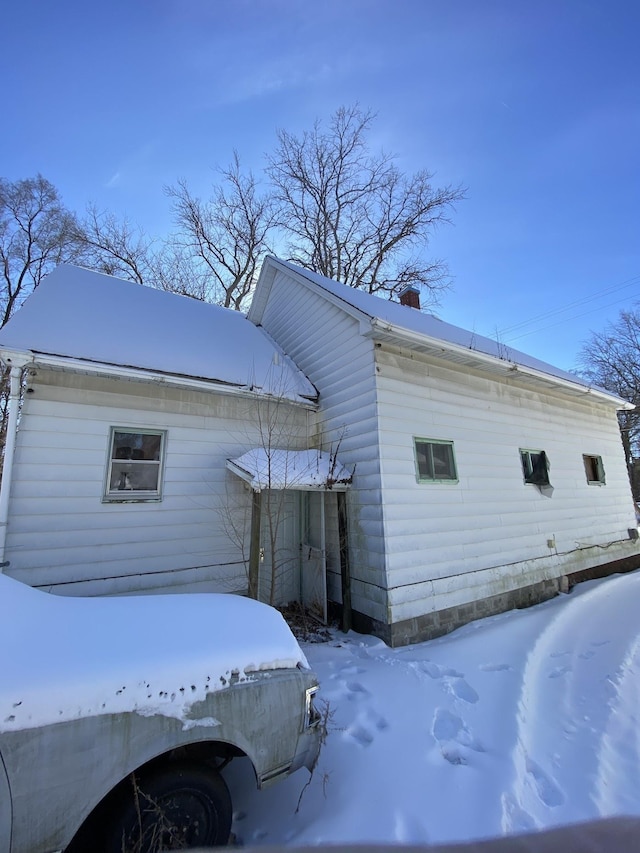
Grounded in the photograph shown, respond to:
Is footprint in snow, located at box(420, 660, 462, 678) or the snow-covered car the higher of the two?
the snow-covered car

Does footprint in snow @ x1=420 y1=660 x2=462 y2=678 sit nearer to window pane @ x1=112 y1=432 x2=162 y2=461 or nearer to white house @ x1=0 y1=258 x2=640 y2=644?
white house @ x1=0 y1=258 x2=640 y2=644

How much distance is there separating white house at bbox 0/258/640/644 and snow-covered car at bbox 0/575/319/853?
9.00 ft

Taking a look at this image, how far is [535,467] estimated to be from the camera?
792 centimetres

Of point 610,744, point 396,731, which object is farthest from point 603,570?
point 396,731

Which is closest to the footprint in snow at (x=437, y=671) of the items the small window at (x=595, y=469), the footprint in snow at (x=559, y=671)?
the footprint in snow at (x=559, y=671)

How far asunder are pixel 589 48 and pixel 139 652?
1128 cm

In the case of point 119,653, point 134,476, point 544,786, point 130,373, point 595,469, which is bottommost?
point 544,786

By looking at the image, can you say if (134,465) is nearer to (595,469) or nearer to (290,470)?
(290,470)

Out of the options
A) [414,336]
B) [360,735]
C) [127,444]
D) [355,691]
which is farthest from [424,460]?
[127,444]

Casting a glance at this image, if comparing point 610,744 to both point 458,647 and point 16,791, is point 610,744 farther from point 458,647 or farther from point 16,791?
point 16,791

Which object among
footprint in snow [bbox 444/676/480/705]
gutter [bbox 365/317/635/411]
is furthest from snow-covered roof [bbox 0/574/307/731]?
gutter [bbox 365/317/635/411]

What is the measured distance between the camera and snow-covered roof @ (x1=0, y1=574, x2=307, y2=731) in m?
1.51

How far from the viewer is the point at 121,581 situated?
4848 millimetres

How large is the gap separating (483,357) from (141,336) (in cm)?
571
